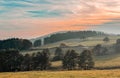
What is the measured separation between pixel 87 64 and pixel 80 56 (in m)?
4.88

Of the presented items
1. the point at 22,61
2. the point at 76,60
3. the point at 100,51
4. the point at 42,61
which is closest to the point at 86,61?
the point at 76,60

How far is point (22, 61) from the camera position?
12962 cm

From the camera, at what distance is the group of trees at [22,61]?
126m

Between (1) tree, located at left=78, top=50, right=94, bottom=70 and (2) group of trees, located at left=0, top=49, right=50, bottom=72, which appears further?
(1) tree, located at left=78, top=50, right=94, bottom=70

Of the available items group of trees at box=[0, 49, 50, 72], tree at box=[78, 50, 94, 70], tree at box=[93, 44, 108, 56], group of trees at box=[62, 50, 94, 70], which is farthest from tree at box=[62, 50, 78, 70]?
tree at box=[93, 44, 108, 56]

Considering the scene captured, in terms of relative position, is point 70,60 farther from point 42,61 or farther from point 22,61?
point 22,61

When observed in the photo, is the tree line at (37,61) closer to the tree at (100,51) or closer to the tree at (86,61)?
the tree at (86,61)

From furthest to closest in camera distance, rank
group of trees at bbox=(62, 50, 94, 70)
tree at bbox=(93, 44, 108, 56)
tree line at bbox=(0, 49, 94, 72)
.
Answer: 1. tree at bbox=(93, 44, 108, 56)
2. group of trees at bbox=(62, 50, 94, 70)
3. tree line at bbox=(0, 49, 94, 72)

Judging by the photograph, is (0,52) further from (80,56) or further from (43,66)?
(80,56)

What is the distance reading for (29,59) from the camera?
12988 centimetres

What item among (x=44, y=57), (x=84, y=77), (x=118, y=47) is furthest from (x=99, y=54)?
(x=84, y=77)

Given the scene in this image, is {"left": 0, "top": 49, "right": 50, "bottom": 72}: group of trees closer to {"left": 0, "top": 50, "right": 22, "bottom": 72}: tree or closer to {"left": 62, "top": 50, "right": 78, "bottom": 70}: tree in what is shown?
{"left": 0, "top": 50, "right": 22, "bottom": 72}: tree

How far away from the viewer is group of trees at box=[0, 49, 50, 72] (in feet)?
413

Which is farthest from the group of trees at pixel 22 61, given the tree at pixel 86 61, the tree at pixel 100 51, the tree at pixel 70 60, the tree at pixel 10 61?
the tree at pixel 100 51
